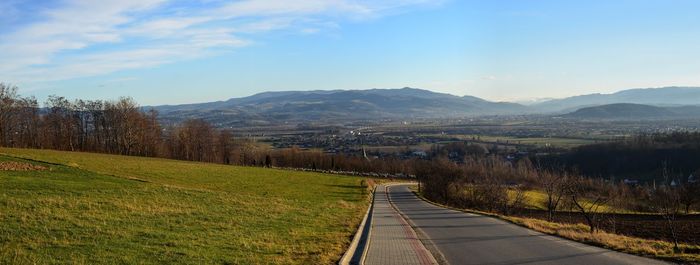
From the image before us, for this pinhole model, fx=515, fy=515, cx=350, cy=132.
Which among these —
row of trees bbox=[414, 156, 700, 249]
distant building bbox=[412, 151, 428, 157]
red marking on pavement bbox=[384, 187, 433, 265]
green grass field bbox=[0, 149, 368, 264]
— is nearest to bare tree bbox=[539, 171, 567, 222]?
row of trees bbox=[414, 156, 700, 249]

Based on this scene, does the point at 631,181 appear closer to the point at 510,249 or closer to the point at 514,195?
the point at 514,195

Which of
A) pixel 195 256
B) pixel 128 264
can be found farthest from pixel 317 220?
pixel 128 264

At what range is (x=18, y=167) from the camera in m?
33.2

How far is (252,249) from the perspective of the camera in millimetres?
15328

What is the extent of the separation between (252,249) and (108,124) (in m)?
79.5

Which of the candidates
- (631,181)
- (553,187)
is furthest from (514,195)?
(631,181)

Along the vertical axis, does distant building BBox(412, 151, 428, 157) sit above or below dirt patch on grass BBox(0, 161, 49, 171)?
below

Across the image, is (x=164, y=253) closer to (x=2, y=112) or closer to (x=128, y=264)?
(x=128, y=264)

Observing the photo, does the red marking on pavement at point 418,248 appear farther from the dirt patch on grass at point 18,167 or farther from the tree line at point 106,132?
the tree line at point 106,132

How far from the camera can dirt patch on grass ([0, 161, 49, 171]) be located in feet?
106

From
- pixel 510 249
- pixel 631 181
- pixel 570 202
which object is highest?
pixel 510 249

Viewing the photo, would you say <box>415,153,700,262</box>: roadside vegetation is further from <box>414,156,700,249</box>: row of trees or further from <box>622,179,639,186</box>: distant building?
<box>622,179,639,186</box>: distant building

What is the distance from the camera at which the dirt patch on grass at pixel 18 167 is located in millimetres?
32188

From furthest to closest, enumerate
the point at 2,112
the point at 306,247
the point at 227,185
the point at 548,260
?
the point at 2,112
the point at 227,185
the point at 306,247
the point at 548,260
